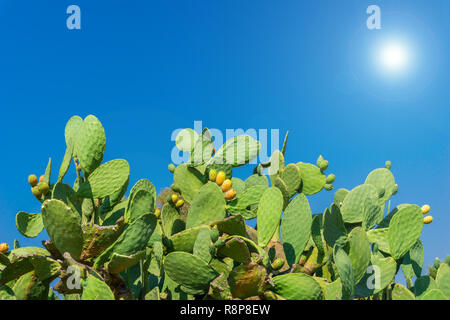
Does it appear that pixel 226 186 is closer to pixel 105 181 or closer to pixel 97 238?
pixel 105 181

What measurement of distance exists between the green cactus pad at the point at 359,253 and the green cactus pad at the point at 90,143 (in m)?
1.02

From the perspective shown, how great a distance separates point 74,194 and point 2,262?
1.10 ft

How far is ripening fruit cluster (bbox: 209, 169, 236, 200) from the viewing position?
5.73 ft

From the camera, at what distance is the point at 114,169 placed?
1.62 metres

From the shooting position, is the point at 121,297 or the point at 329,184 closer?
the point at 121,297

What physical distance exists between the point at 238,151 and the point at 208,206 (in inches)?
14.2

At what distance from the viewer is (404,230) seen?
1.67m

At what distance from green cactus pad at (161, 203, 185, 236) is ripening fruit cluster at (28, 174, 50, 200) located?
463mm

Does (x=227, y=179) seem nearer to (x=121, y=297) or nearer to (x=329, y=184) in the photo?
(x=329, y=184)

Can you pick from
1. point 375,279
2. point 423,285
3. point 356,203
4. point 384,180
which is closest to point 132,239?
point 375,279

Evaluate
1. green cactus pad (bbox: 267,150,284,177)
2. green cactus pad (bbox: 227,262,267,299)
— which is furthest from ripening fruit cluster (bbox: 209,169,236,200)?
green cactus pad (bbox: 227,262,267,299)

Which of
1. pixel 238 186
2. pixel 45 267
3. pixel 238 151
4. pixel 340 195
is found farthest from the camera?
pixel 340 195

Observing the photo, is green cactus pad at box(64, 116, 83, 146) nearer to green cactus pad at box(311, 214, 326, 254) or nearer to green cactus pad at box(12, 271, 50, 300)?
green cactus pad at box(12, 271, 50, 300)
